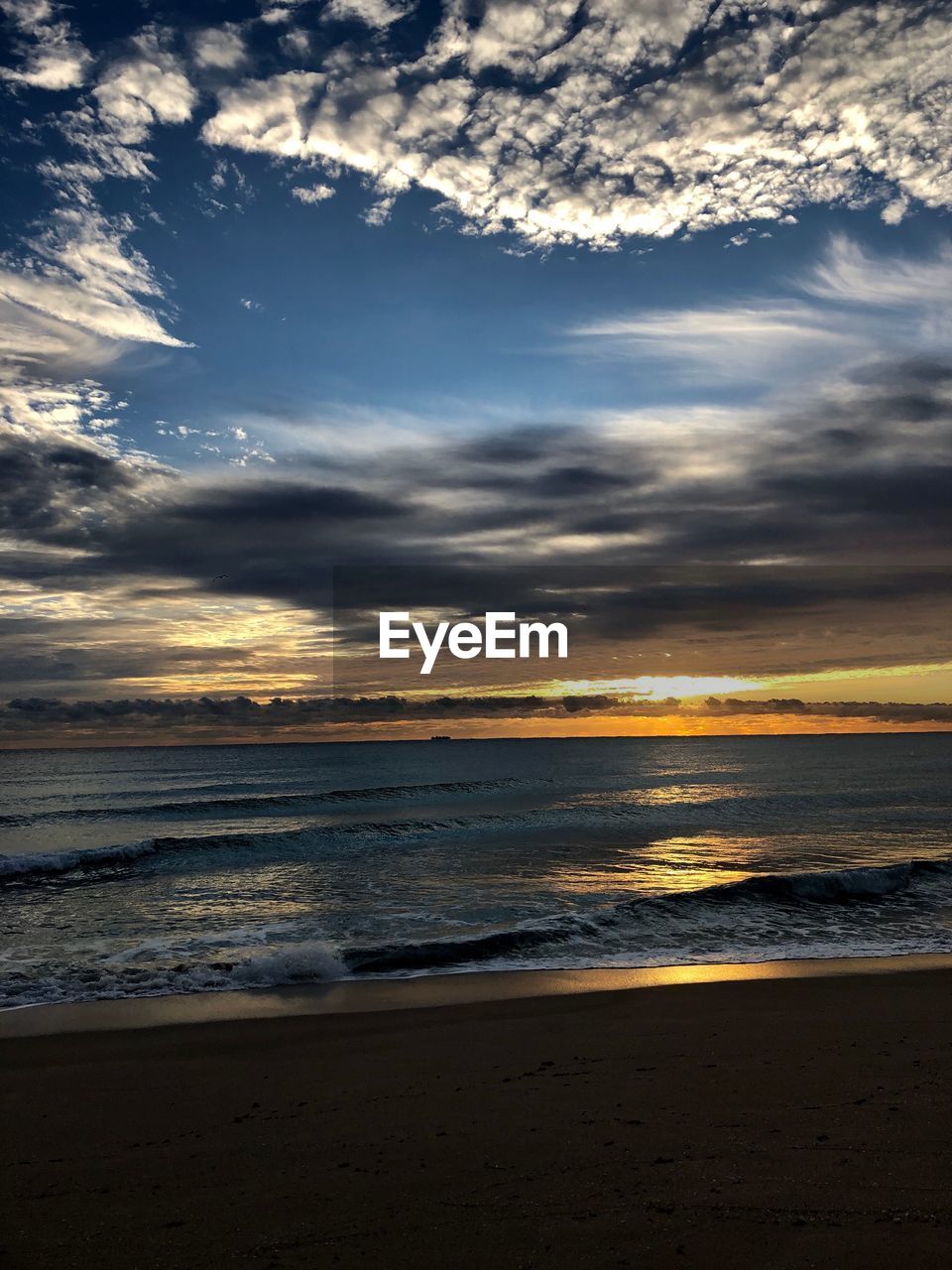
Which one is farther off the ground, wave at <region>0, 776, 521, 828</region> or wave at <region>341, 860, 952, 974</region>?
wave at <region>341, 860, 952, 974</region>

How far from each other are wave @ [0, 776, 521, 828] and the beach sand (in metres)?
35.9

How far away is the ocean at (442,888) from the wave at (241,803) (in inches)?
16.1

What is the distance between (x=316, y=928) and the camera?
624 inches

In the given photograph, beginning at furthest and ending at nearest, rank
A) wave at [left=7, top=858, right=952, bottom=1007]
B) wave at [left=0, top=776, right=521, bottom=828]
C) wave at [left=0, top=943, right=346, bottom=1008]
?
wave at [left=0, top=776, right=521, bottom=828] < wave at [left=7, top=858, right=952, bottom=1007] < wave at [left=0, top=943, right=346, bottom=1008]

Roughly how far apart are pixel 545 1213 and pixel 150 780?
70.2 meters

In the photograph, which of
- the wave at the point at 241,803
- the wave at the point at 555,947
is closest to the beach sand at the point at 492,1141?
the wave at the point at 555,947

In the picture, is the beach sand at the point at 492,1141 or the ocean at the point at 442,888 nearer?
the beach sand at the point at 492,1141

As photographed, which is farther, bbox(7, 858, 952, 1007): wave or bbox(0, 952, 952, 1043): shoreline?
bbox(7, 858, 952, 1007): wave

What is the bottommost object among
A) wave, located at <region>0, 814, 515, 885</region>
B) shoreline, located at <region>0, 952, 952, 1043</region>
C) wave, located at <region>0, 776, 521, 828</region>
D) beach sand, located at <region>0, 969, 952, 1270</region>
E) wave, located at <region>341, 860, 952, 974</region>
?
wave, located at <region>0, 776, 521, 828</region>

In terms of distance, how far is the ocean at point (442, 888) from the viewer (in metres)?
13.4

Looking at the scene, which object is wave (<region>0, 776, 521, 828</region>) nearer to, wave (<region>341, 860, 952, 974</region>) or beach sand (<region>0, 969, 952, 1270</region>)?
wave (<region>341, 860, 952, 974</region>)

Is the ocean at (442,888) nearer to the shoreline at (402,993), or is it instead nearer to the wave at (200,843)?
the wave at (200,843)

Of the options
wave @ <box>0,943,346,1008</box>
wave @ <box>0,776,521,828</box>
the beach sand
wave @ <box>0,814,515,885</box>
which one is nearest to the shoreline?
wave @ <box>0,943,346,1008</box>

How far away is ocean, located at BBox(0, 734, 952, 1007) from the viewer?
13438mm
